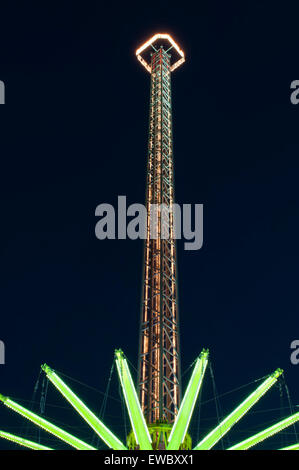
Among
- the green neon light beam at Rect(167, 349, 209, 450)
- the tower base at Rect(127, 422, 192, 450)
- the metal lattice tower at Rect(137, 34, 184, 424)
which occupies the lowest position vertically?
the tower base at Rect(127, 422, 192, 450)

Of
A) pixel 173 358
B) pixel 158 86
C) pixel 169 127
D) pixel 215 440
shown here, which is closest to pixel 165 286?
pixel 173 358

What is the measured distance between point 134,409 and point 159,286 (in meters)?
7.36

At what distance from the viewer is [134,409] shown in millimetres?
16344

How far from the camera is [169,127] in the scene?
30094mm

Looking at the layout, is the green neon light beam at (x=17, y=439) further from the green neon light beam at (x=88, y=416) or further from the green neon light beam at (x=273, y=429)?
the green neon light beam at (x=273, y=429)

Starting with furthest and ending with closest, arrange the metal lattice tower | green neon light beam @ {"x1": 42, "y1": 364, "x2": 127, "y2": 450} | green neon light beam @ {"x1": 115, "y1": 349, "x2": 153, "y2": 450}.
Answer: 1. the metal lattice tower
2. green neon light beam @ {"x1": 42, "y1": 364, "x2": 127, "y2": 450}
3. green neon light beam @ {"x1": 115, "y1": 349, "x2": 153, "y2": 450}

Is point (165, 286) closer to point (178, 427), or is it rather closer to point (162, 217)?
point (162, 217)

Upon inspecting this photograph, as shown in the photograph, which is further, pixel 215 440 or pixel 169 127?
pixel 169 127

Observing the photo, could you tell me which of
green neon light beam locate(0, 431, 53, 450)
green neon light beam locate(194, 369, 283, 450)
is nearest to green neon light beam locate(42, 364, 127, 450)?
green neon light beam locate(0, 431, 53, 450)

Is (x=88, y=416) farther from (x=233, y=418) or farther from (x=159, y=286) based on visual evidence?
(x=159, y=286)

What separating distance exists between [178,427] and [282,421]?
13.4 ft

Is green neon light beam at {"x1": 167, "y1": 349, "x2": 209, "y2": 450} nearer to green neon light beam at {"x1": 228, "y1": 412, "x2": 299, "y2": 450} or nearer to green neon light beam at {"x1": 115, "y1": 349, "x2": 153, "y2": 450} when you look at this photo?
green neon light beam at {"x1": 115, "y1": 349, "x2": 153, "y2": 450}

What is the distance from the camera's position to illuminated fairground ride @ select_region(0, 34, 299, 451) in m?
16.6

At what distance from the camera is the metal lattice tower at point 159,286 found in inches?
781
